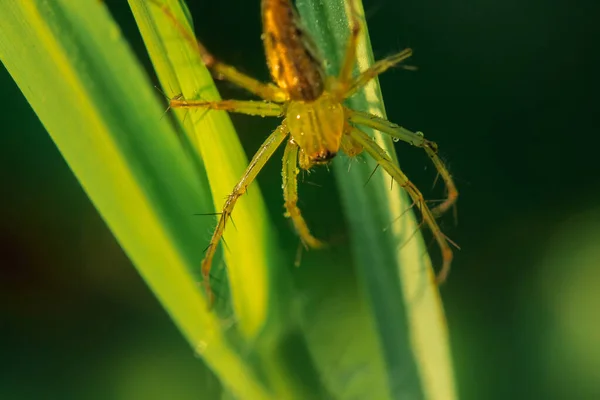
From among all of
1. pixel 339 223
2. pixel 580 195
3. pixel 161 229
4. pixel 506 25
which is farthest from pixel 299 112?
pixel 580 195

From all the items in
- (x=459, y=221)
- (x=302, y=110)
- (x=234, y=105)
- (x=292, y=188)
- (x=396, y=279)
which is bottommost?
(x=459, y=221)

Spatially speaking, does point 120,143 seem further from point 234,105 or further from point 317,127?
point 317,127

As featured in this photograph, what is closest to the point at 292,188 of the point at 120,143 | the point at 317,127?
the point at 317,127

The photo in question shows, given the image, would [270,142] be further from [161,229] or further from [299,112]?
[161,229]

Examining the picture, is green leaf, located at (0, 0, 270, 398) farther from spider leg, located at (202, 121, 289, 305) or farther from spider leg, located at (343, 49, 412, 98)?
spider leg, located at (343, 49, 412, 98)

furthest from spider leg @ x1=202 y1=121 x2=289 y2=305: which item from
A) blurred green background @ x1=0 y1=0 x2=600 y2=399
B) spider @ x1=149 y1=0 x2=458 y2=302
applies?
blurred green background @ x1=0 y1=0 x2=600 y2=399
